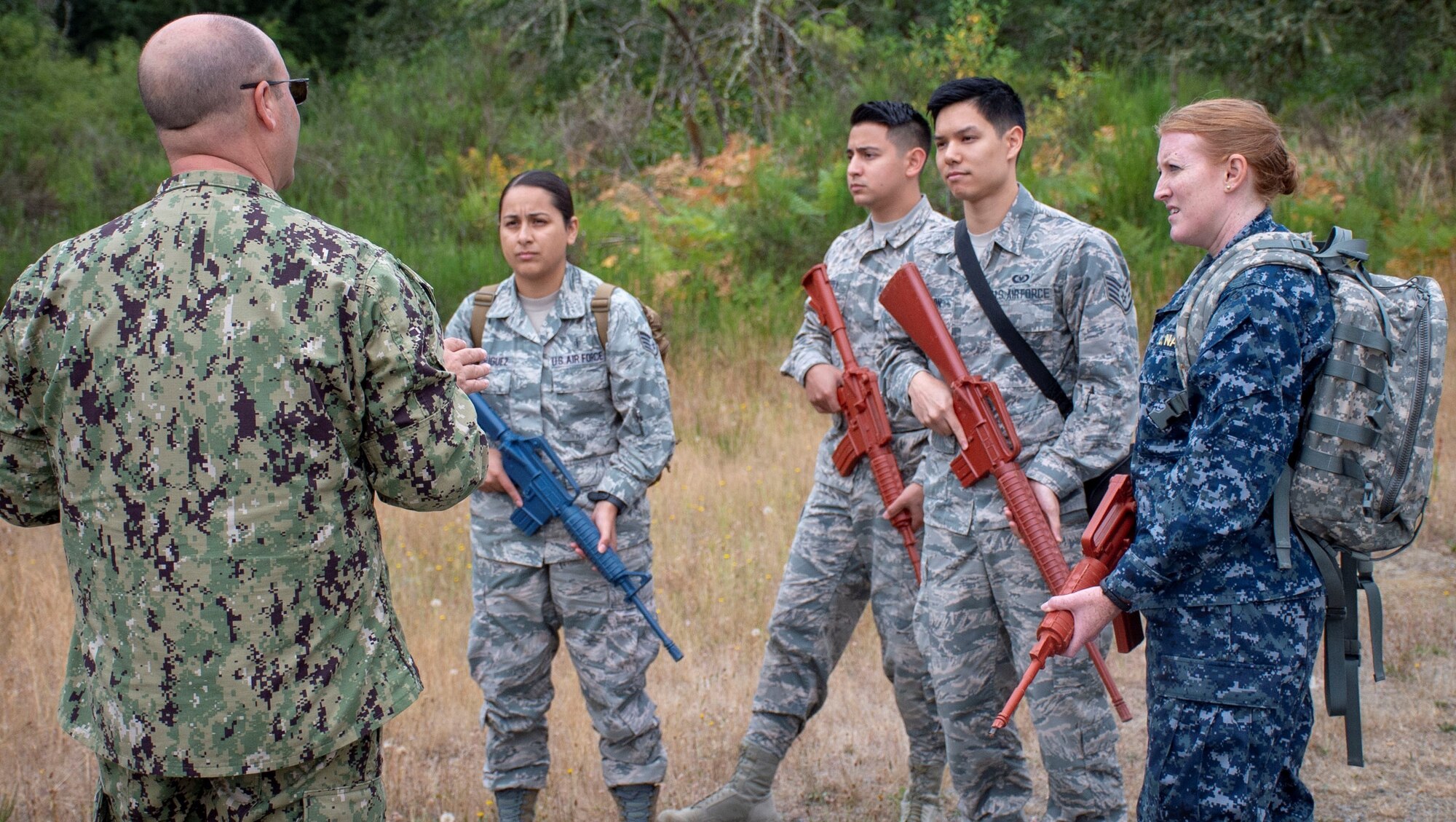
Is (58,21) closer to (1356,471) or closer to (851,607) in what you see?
(851,607)

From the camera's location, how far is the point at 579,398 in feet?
12.2

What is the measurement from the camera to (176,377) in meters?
2.07


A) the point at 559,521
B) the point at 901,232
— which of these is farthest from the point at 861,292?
the point at 559,521

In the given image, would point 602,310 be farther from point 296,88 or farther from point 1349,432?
point 1349,432

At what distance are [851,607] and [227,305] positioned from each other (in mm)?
2524

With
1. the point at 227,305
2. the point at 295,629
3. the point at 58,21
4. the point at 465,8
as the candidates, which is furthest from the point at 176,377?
the point at 58,21

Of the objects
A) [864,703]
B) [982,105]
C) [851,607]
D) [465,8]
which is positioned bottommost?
[864,703]

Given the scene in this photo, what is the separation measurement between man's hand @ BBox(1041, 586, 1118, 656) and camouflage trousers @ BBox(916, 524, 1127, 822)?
2.10 ft

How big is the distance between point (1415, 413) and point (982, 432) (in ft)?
3.65

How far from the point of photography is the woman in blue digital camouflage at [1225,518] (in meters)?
2.30

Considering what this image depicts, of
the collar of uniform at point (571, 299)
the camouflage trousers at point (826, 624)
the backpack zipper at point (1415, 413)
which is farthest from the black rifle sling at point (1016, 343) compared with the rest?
the collar of uniform at point (571, 299)

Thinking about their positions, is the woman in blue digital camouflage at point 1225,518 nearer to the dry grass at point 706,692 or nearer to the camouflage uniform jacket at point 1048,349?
the camouflage uniform jacket at point 1048,349

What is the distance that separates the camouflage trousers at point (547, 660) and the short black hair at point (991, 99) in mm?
1606

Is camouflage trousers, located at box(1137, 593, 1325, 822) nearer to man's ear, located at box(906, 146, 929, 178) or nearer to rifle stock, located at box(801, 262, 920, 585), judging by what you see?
rifle stock, located at box(801, 262, 920, 585)
